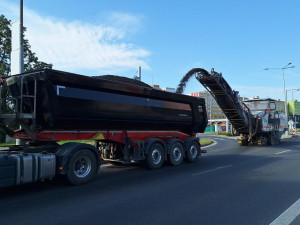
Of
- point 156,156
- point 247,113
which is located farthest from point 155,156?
point 247,113

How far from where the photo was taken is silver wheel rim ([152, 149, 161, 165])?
10536 millimetres

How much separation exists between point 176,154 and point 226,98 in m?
7.46

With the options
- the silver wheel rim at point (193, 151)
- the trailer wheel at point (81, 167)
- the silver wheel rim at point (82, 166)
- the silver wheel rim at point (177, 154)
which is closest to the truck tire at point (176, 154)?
the silver wheel rim at point (177, 154)

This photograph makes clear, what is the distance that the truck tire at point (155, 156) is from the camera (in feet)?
33.8

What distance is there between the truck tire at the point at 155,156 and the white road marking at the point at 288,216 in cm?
547

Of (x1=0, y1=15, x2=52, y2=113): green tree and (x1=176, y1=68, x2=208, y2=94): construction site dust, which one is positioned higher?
(x1=0, y1=15, x2=52, y2=113): green tree

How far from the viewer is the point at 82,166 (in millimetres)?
7945

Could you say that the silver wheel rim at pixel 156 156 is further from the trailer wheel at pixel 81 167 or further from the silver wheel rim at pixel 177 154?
the trailer wheel at pixel 81 167

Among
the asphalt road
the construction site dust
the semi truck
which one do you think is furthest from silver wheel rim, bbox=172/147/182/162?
the construction site dust

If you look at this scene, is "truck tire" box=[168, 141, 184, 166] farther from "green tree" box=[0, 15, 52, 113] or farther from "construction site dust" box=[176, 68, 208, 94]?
"green tree" box=[0, 15, 52, 113]

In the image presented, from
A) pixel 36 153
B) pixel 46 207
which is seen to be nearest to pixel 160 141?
pixel 36 153

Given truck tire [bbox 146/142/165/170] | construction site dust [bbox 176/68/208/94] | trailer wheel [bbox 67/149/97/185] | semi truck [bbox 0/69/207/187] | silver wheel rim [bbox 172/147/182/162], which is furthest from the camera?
construction site dust [bbox 176/68/208/94]

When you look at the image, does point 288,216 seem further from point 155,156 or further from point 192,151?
point 192,151

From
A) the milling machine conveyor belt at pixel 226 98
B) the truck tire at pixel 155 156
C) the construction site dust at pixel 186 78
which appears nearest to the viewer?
the truck tire at pixel 155 156
